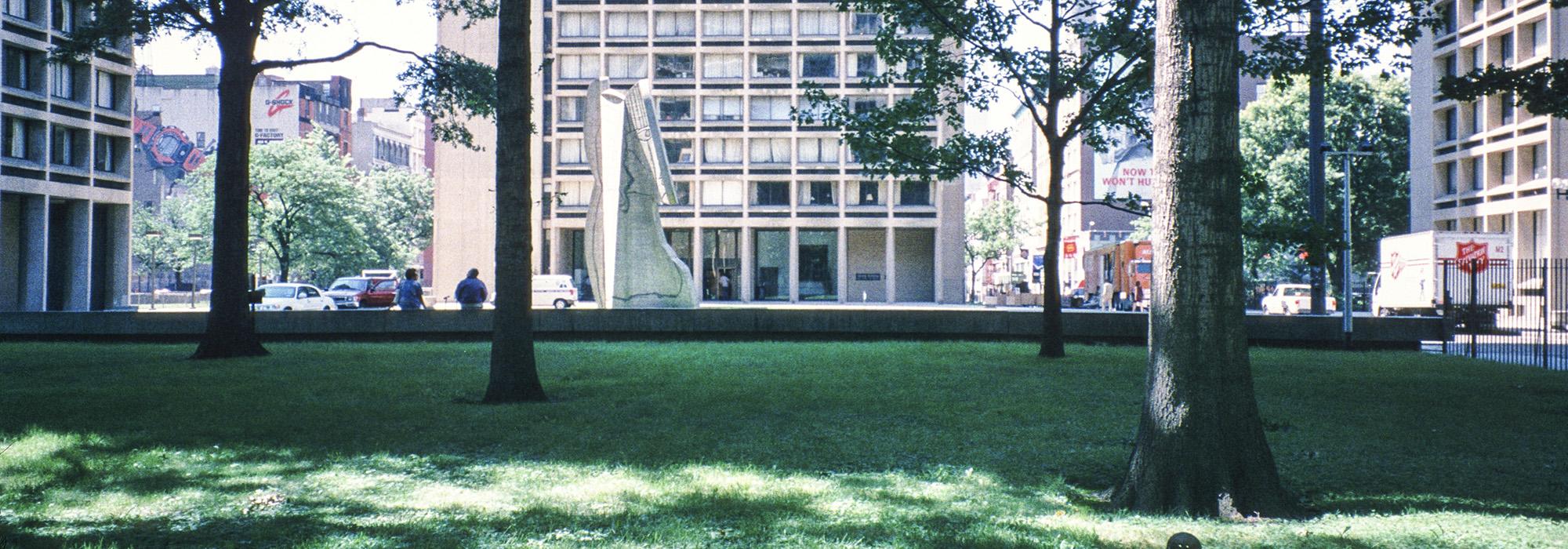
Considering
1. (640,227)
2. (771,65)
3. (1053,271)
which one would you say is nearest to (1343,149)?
(771,65)

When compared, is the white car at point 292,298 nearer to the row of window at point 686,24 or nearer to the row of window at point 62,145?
the row of window at point 62,145

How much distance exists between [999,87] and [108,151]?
140 feet

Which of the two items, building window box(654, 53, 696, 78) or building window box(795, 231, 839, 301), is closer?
building window box(654, 53, 696, 78)

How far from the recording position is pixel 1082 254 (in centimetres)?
6850

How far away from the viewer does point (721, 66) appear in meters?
70.2

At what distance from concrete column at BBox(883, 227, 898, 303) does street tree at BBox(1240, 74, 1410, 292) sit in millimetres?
20002

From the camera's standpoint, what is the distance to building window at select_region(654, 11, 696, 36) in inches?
2761

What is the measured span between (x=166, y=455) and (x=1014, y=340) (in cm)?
1856

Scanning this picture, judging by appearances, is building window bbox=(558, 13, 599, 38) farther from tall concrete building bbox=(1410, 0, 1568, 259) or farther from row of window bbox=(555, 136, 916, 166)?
tall concrete building bbox=(1410, 0, 1568, 259)

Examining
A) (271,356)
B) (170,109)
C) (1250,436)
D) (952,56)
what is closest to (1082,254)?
(952,56)

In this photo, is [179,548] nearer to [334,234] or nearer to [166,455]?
[166,455]

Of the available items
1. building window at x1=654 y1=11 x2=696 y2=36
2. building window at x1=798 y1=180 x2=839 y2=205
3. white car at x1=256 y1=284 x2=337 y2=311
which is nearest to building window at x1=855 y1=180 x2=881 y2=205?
building window at x1=798 y1=180 x2=839 y2=205

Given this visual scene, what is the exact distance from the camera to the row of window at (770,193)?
69.2 m

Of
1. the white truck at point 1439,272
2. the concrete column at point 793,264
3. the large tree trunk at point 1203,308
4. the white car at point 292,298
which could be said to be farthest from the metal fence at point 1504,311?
the concrete column at point 793,264
